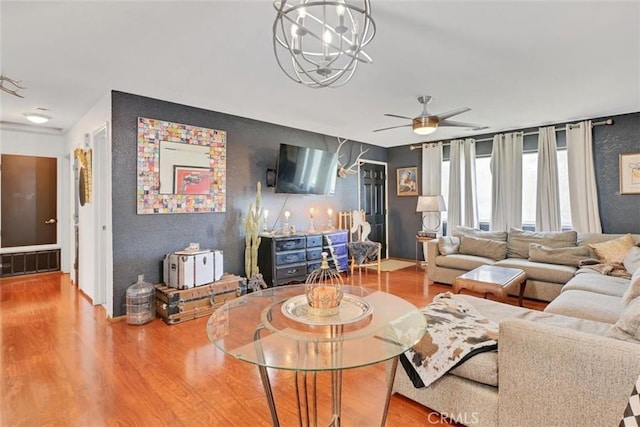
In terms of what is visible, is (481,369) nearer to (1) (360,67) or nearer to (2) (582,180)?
(1) (360,67)

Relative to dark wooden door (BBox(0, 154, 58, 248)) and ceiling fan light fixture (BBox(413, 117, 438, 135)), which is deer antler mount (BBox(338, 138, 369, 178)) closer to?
ceiling fan light fixture (BBox(413, 117, 438, 135))

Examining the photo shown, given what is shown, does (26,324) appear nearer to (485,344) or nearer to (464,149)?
(485,344)

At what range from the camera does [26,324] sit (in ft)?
10.6

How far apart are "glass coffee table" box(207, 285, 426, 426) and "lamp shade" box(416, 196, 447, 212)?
4.02 m

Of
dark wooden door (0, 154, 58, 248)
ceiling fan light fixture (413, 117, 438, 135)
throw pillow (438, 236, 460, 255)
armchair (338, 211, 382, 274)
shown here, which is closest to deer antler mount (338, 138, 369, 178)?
armchair (338, 211, 382, 274)

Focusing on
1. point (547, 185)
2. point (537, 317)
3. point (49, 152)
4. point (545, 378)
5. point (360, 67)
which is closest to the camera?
point (545, 378)

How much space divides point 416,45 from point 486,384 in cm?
228

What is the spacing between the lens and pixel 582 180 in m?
4.57

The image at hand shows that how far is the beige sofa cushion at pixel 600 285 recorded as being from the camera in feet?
9.15

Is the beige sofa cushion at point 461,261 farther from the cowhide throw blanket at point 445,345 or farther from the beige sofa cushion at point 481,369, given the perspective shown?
the beige sofa cushion at point 481,369

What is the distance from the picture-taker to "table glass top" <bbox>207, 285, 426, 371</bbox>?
1314 mm

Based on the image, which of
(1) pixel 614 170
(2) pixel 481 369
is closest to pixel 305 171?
(2) pixel 481 369

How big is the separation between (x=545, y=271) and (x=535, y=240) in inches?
28.9

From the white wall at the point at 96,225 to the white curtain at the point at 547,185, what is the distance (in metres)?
5.81
